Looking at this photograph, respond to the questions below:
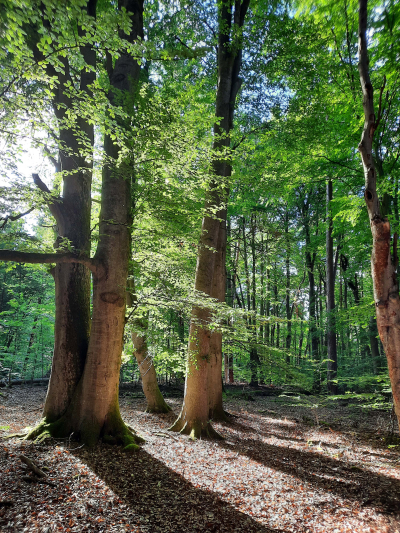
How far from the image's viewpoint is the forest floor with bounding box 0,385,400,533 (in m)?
3.24

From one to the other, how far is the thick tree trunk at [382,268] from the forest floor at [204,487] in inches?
75.6

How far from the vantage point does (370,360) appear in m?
13.0

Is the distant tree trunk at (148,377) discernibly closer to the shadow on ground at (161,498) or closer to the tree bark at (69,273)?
the tree bark at (69,273)

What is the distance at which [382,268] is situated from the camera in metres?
3.30

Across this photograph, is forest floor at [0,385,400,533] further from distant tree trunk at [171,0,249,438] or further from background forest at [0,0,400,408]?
background forest at [0,0,400,408]

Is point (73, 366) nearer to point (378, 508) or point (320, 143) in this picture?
point (378, 508)

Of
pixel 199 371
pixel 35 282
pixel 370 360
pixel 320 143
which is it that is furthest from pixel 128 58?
pixel 35 282

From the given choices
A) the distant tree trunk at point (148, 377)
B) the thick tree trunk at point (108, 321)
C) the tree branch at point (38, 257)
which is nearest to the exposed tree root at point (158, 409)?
the distant tree trunk at point (148, 377)

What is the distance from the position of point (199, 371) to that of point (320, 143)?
773 centimetres

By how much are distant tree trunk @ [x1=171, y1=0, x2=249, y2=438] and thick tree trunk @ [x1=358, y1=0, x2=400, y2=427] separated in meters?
2.56

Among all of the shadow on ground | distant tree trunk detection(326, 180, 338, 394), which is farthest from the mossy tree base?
distant tree trunk detection(326, 180, 338, 394)

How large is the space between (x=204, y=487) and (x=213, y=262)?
4.67m

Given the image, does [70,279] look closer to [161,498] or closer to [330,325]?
[161,498]

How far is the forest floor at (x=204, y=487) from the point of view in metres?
3.24
